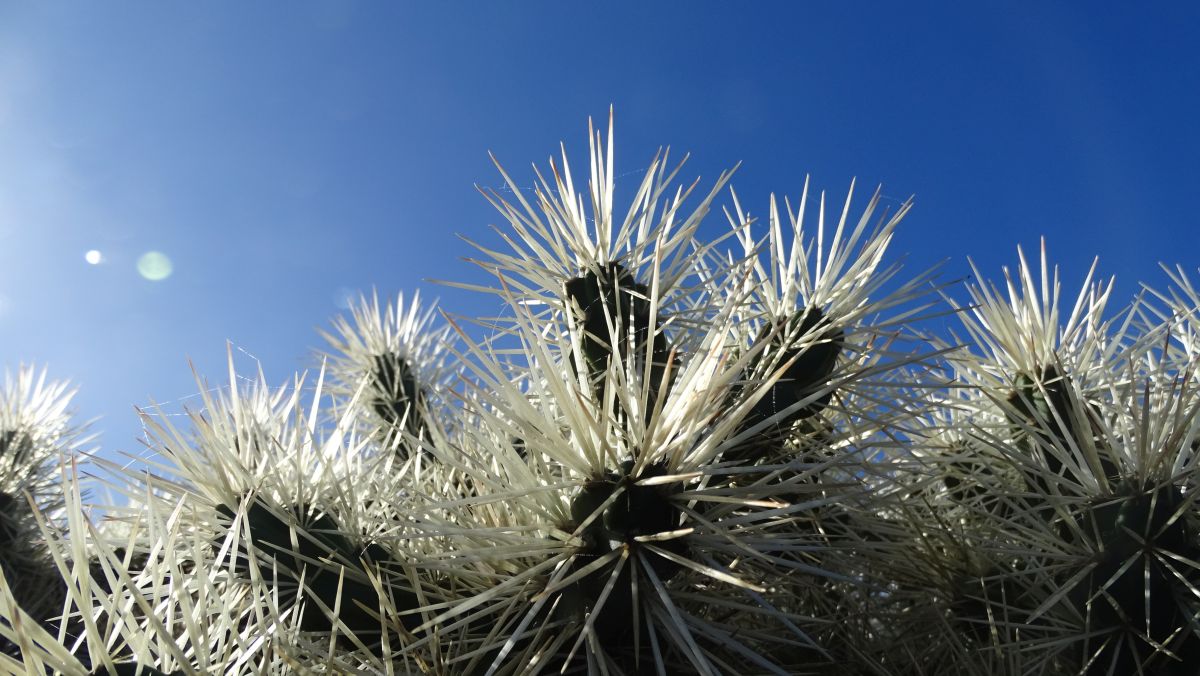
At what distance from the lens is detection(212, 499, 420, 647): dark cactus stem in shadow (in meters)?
1.52

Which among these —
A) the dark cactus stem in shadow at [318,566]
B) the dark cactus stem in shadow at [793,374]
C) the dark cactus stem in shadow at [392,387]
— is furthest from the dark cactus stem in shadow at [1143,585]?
the dark cactus stem in shadow at [392,387]

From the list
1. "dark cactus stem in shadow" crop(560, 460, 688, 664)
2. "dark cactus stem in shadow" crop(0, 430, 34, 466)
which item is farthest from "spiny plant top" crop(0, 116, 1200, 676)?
"dark cactus stem in shadow" crop(0, 430, 34, 466)

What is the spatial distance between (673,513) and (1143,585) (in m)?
0.90

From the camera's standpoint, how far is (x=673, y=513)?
4.32 ft

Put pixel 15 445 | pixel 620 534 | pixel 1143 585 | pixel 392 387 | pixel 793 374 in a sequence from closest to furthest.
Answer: pixel 620 534 → pixel 1143 585 → pixel 793 374 → pixel 392 387 → pixel 15 445

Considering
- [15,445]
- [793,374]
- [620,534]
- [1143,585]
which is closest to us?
[620,534]

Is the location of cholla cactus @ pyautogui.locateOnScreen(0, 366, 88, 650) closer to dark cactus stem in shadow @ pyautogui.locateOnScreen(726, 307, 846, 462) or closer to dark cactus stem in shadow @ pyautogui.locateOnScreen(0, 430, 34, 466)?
dark cactus stem in shadow @ pyautogui.locateOnScreen(0, 430, 34, 466)

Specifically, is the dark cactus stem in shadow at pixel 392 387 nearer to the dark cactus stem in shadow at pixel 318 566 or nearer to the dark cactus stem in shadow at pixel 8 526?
the dark cactus stem in shadow at pixel 8 526

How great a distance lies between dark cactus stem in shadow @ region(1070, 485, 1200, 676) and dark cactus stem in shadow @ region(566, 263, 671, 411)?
89 cm

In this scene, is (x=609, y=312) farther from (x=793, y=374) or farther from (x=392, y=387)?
(x=392, y=387)

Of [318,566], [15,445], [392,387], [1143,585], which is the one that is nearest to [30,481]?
[15,445]

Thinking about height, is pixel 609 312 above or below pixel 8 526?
above

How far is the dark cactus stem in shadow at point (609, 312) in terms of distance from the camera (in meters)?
1.77

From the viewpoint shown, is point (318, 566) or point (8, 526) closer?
point (318, 566)
